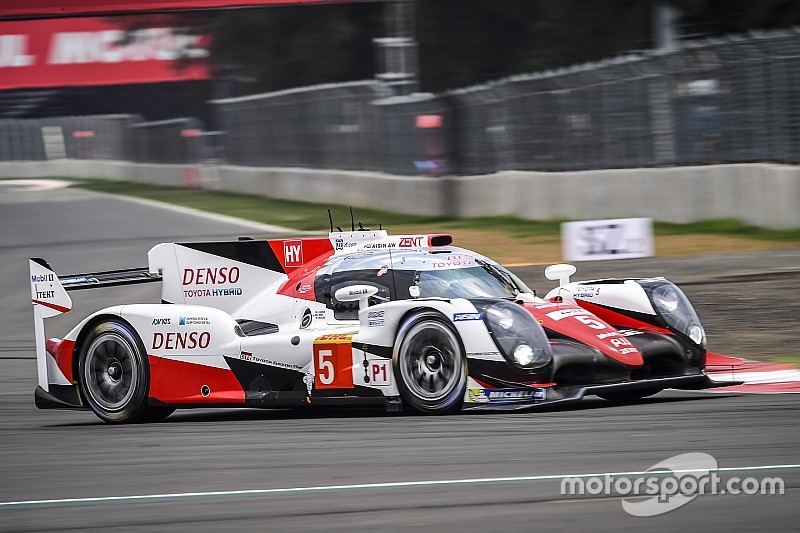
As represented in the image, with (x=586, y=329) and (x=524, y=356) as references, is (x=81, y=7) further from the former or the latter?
(x=524, y=356)

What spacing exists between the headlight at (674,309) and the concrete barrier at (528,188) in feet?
33.8

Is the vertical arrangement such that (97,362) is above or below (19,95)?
below

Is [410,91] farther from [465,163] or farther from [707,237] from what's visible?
Answer: [707,237]

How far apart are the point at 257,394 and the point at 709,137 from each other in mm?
Answer: 13293

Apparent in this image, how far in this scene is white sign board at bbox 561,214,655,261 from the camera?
16.2 metres

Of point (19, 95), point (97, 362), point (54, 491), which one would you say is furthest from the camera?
point (19, 95)

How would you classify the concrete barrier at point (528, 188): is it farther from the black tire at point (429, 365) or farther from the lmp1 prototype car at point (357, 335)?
the black tire at point (429, 365)

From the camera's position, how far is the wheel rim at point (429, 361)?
25.8 feet

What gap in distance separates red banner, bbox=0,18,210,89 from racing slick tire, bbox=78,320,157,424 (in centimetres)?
1423

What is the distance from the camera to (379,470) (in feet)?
20.4

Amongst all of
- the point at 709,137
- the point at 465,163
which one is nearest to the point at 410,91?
the point at 465,163

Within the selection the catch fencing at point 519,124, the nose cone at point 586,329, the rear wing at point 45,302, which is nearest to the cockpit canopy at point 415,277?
the nose cone at point 586,329

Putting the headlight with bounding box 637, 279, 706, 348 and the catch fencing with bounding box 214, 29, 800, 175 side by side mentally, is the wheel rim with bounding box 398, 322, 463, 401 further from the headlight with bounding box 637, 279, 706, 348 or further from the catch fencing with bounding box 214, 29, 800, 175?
the catch fencing with bounding box 214, 29, 800, 175

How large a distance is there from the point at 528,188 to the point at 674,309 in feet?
48.6
